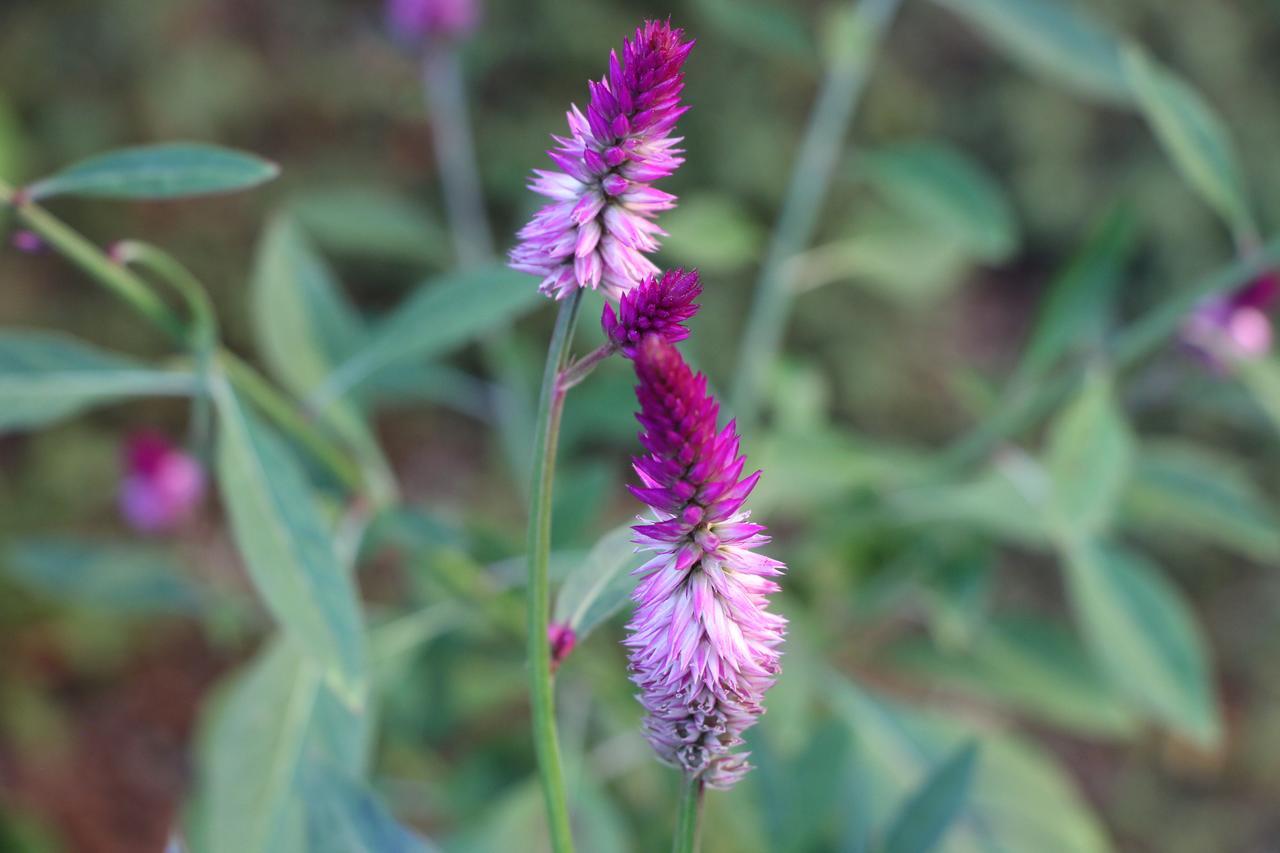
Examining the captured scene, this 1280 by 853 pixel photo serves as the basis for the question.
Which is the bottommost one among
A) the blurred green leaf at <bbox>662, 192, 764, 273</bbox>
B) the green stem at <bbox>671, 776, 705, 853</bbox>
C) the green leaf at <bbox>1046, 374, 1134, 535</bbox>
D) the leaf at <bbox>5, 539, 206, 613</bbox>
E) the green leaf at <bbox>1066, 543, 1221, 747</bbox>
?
the leaf at <bbox>5, 539, 206, 613</bbox>

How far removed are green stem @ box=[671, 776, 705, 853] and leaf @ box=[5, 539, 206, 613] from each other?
1.03 metres

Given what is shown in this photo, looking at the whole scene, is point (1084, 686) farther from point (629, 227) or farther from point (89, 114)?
point (89, 114)

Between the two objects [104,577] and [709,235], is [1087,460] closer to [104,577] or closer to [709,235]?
[709,235]

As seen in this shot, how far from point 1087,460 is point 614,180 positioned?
721mm

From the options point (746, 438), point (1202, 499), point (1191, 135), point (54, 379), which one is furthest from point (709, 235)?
point (54, 379)

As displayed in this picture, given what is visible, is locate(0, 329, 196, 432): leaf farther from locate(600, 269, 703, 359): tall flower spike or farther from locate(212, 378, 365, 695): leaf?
locate(600, 269, 703, 359): tall flower spike

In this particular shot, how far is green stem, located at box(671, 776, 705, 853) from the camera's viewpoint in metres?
0.41

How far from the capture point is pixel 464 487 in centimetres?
222

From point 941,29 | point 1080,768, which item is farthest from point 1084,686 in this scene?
point 941,29

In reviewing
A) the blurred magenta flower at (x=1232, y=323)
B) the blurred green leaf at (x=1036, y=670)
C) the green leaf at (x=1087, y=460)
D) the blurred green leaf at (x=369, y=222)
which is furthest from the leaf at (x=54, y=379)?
the blurred green leaf at (x=1036, y=670)

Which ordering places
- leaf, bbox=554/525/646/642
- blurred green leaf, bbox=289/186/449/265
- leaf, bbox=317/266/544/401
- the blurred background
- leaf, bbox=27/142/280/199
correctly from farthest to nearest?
1. blurred green leaf, bbox=289/186/449/265
2. the blurred background
3. leaf, bbox=317/266/544/401
4. leaf, bbox=27/142/280/199
5. leaf, bbox=554/525/646/642

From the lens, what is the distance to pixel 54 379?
803 mm

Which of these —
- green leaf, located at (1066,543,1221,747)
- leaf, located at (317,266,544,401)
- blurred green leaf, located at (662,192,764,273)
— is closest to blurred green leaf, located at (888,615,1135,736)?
green leaf, located at (1066,543,1221,747)

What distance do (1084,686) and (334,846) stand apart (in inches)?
46.4
